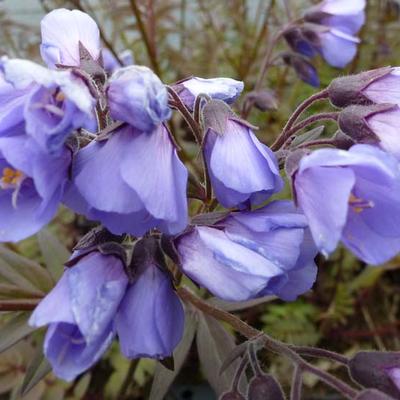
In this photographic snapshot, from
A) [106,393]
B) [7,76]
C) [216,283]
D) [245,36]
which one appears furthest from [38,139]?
[245,36]

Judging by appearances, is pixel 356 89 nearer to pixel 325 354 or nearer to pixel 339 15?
pixel 325 354

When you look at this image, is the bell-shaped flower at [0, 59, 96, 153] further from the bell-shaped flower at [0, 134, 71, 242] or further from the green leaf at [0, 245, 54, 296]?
the green leaf at [0, 245, 54, 296]

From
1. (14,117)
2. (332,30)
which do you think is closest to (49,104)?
(14,117)

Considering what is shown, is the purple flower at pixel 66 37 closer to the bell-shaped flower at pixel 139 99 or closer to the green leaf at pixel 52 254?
the bell-shaped flower at pixel 139 99

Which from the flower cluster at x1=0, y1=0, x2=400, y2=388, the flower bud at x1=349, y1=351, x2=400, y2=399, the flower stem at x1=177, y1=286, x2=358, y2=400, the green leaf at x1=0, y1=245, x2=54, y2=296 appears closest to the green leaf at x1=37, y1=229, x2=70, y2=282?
the green leaf at x1=0, y1=245, x2=54, y2=296

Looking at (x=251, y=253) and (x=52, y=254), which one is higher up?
(x=251, y=253)

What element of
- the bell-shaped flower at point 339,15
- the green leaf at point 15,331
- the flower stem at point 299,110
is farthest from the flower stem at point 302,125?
the bell-shaped flower at point 339,15
